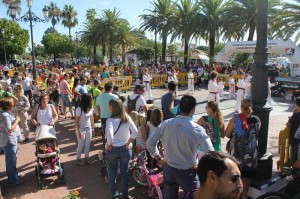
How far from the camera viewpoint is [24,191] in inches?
234

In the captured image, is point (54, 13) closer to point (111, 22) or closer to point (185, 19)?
point (111, 22)

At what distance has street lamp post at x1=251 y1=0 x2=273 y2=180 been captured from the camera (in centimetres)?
498

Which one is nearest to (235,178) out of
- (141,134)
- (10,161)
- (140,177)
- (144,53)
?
(140,177)

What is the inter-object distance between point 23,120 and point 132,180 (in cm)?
464

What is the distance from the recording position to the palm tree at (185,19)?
28.6 m

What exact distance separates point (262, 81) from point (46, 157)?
4.37 metres

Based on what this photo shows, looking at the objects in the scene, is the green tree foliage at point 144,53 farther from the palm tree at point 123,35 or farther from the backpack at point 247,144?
the backpack at point 247,144

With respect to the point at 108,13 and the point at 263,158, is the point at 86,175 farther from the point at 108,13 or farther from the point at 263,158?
the point at 108,13

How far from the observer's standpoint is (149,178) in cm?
515

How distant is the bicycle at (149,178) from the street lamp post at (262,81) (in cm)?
173

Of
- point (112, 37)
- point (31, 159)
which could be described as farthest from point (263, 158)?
point (112, 37)

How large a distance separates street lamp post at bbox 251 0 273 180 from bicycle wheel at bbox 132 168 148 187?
202cm

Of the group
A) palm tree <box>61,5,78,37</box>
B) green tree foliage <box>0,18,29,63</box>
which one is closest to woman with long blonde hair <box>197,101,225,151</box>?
green tree foliage <box>0,18,29,63</box>

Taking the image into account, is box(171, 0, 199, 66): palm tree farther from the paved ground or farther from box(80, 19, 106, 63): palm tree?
the paved ground
